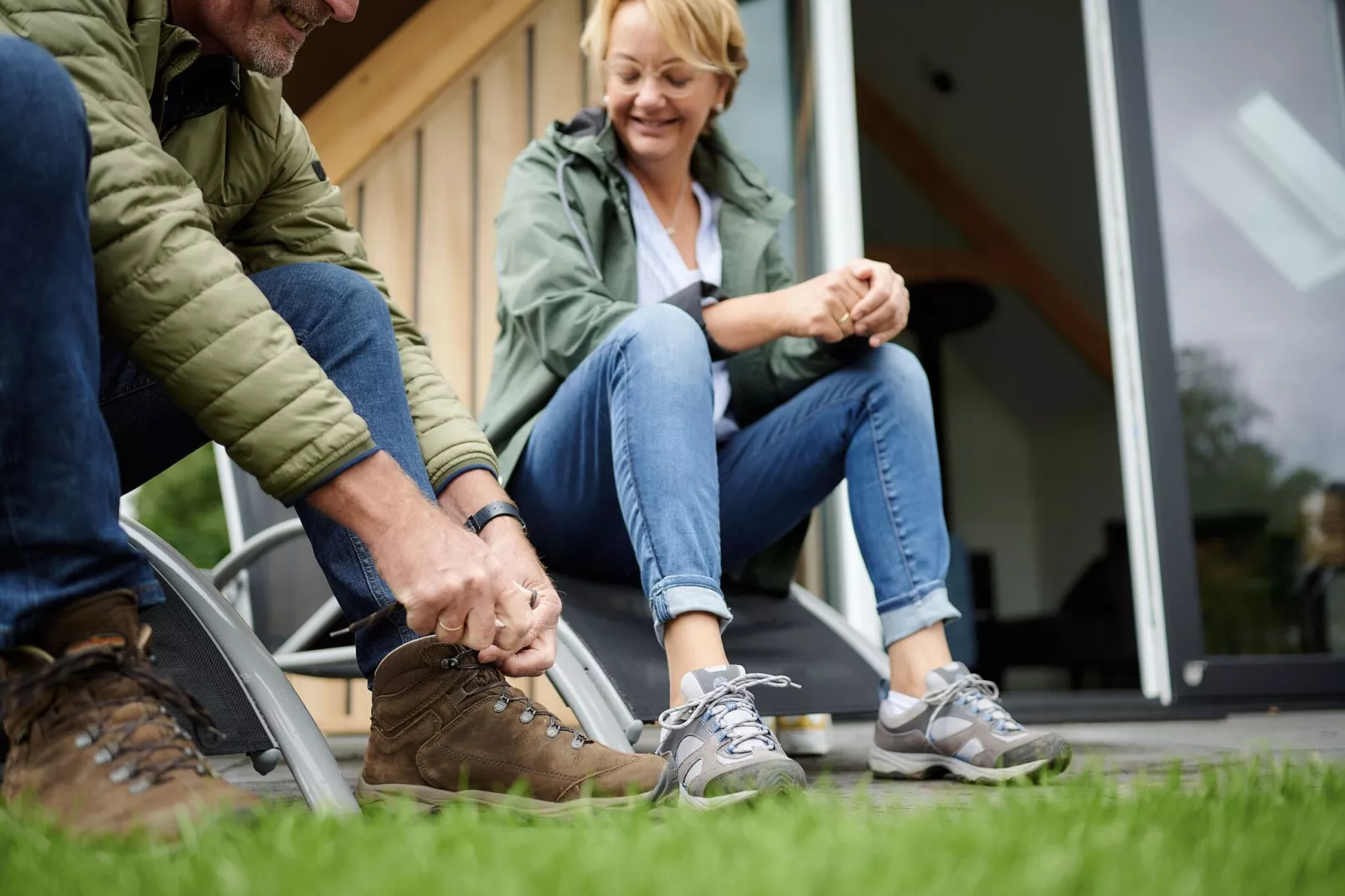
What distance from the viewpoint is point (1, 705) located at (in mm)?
850

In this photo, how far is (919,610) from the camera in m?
1.52

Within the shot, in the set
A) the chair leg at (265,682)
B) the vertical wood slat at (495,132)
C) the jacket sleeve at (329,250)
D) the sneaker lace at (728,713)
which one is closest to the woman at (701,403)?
the sneaker lace at (728,713)

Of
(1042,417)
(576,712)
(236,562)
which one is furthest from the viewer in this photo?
(1042,417)

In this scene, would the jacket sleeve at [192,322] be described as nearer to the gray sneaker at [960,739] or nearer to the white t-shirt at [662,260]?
the gray sneaker at [960,739]

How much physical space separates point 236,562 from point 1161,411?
2.32 metres

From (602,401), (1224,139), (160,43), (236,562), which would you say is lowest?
(236,562)

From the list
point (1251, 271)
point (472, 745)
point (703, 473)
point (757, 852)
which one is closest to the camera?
point (757, 852)

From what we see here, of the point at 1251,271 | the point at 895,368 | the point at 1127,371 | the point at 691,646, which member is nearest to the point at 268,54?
the point at 691,646

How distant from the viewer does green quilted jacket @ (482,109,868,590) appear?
164cm

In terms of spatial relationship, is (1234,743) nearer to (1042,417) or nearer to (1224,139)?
(1224,139)

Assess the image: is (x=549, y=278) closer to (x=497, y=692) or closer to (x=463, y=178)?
(x=497, y=692)

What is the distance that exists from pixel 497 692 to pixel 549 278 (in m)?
0.73

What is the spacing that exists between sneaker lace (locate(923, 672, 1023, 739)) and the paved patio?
0.08 metres

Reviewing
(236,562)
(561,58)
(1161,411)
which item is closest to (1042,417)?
(1161,411)
